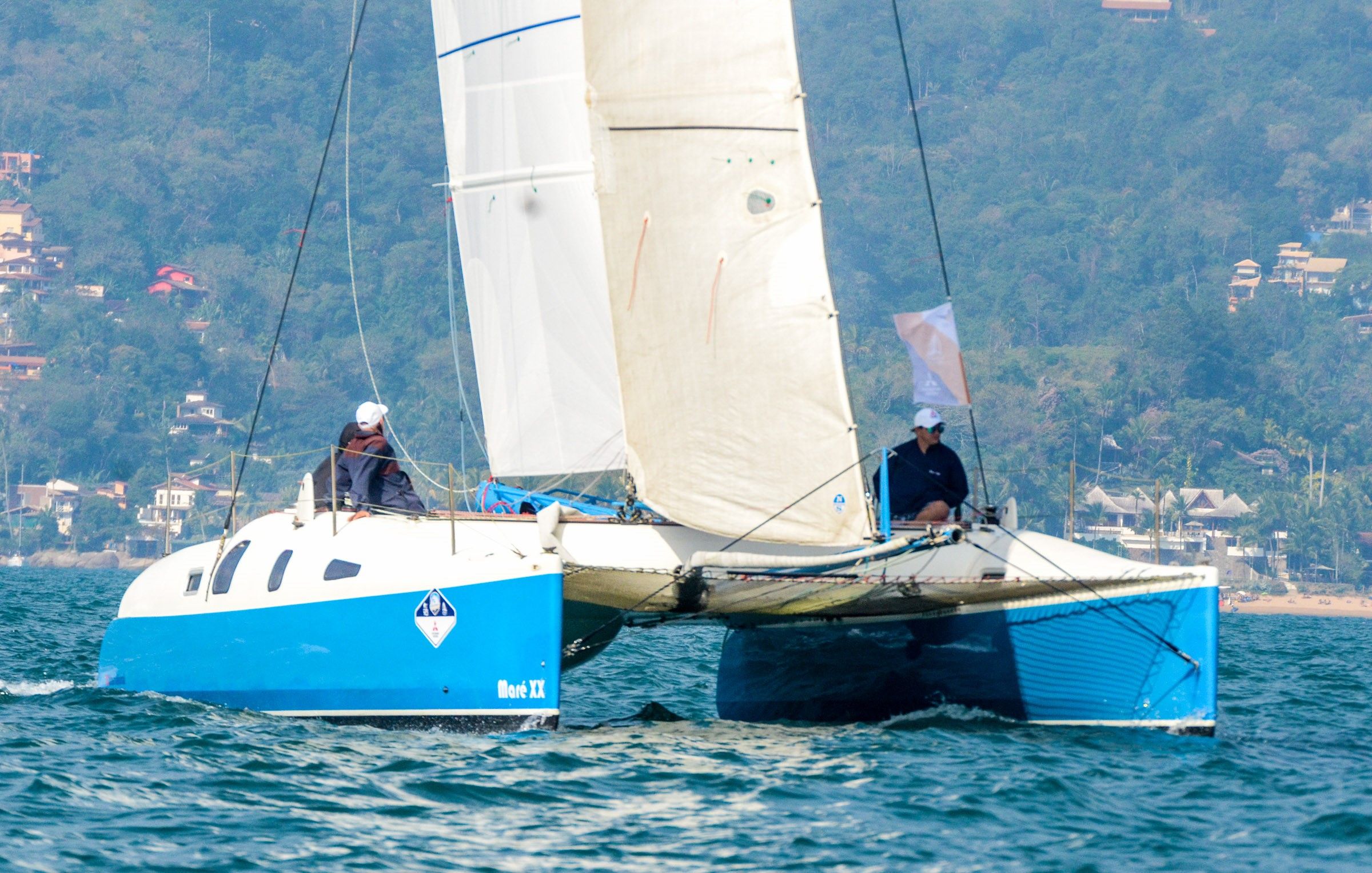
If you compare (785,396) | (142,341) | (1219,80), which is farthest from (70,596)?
(1219,80)

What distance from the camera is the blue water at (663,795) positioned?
333 inches

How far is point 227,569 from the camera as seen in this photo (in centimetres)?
1233

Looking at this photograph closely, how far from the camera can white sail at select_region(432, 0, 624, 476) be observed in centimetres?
1448

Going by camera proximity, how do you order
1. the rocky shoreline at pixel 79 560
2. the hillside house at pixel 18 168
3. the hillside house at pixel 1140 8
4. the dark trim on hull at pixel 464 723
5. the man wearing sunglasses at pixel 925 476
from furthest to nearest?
the hillside house at pixel 1140 8, the hillside house at pixel 18 168, the rocky shoreline at pixel 79 560, the man wearing sunglasses at pixel 925 476, the dark trim on hull at pixel 464 723

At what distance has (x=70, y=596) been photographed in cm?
3659

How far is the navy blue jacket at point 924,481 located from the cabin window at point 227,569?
3.92m

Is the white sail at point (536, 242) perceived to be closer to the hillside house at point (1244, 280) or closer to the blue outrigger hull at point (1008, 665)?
the blue outrigger hull at point (1008, 665)

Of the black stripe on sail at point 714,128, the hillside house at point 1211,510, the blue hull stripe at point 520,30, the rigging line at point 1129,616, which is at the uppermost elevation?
the hillside house at point 1211,510

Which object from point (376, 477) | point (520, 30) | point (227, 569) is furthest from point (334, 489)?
point (520, 30)

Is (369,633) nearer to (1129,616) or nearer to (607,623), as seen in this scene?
(607,623)

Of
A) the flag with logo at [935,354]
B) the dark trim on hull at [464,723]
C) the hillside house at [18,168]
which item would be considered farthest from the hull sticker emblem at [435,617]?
the hillside house at [18,168]

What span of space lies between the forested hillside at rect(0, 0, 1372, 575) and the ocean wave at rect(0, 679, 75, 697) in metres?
69.4

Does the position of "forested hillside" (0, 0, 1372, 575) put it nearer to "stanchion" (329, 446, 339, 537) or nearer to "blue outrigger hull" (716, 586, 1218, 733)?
"blue outrigger hull" (716, 586, 1218, 733)

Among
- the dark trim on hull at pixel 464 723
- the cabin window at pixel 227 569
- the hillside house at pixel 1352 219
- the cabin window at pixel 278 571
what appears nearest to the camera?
the dark trim on hull at pixel 464 723
